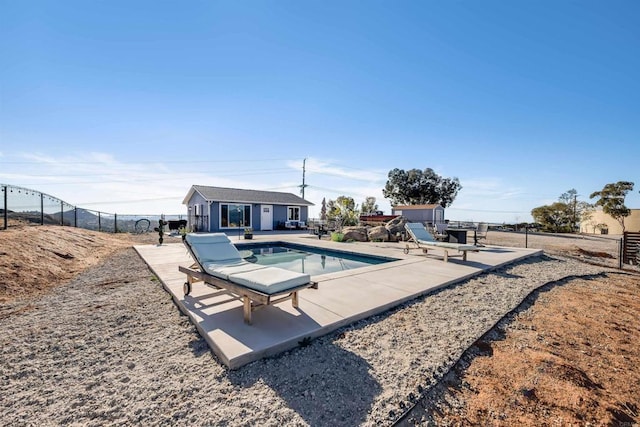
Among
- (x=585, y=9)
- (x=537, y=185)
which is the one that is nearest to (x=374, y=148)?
(x=585, y=9)

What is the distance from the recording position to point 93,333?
2.94 meters

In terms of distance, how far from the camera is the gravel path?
1785 millimetres

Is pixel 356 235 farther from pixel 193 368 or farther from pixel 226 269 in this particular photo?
pixel 193 368

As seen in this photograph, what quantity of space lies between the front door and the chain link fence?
497 cm

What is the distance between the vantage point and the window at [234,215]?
17.2m

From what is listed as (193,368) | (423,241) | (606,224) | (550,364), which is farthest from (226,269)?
(606,224)

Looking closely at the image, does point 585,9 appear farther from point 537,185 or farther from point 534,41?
point 537,185

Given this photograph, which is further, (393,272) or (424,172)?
(424,172)

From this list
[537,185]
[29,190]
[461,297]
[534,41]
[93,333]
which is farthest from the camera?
[537,185]

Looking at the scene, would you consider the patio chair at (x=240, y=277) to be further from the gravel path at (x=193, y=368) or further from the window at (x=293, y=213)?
the window at (x=293, y=213)

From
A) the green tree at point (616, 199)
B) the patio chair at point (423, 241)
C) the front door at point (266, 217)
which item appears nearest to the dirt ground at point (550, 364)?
the patio chair at point (423, 241)

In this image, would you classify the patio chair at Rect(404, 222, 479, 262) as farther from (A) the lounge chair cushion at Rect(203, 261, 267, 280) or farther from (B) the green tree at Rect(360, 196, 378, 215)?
(B) the green tree at Rect(360, 196, 378, 215)

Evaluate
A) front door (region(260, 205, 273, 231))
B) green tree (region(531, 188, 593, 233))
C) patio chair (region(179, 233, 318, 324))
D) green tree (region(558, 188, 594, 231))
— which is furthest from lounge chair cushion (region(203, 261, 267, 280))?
green tree (region(558, 188, 594, 231))

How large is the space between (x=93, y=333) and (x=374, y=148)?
57.3ft
